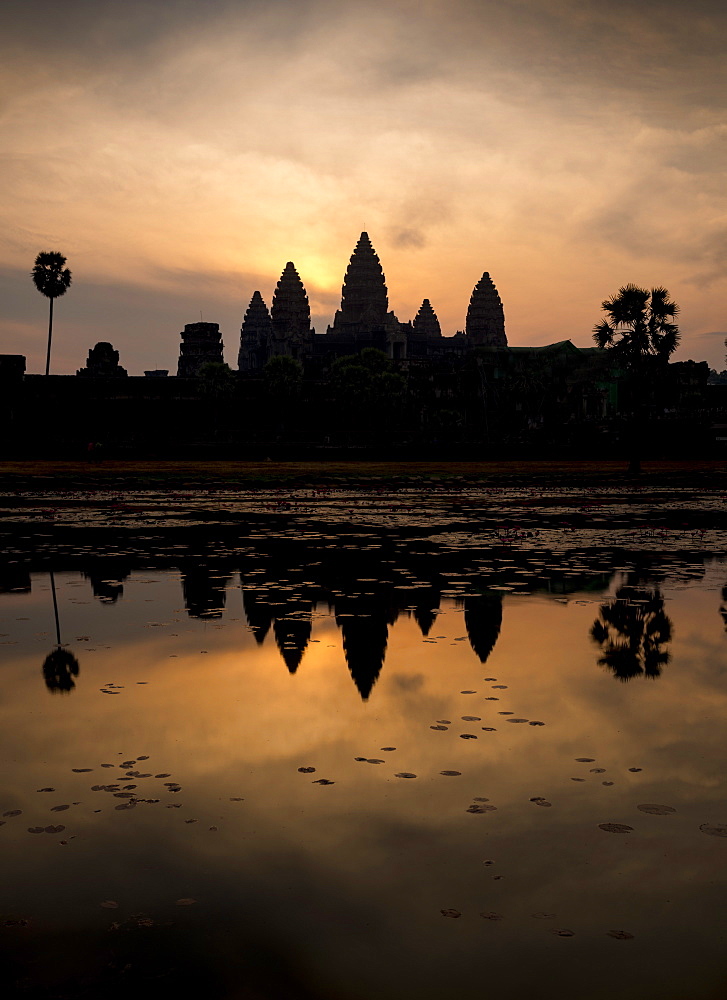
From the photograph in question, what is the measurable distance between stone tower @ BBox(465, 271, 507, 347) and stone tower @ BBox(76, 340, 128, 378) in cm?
8291

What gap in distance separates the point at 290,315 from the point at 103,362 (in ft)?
210

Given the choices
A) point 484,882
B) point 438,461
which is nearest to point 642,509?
point 484,882

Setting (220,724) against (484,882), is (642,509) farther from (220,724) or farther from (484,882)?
(484,882)

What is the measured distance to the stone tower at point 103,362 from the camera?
120m

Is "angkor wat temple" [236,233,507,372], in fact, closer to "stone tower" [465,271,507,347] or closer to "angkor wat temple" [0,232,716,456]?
"stone tower" [465,271,507,347]

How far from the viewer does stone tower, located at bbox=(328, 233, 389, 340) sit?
574 ft

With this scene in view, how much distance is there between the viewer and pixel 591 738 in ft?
20.5

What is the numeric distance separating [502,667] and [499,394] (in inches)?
3735

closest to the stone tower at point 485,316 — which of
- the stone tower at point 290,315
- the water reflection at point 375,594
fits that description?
the stone tower at point 290,315

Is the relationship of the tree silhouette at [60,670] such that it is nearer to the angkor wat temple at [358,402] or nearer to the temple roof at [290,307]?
the angkor wat temple at [358,402]

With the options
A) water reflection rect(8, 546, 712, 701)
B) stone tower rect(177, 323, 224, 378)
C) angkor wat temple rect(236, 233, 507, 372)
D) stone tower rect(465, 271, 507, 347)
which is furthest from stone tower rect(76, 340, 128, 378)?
water reflection rect(8, 546, 712, 701)

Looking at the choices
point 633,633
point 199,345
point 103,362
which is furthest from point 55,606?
point 199,345

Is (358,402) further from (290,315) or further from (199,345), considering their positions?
(290,315)

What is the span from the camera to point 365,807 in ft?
16.7
